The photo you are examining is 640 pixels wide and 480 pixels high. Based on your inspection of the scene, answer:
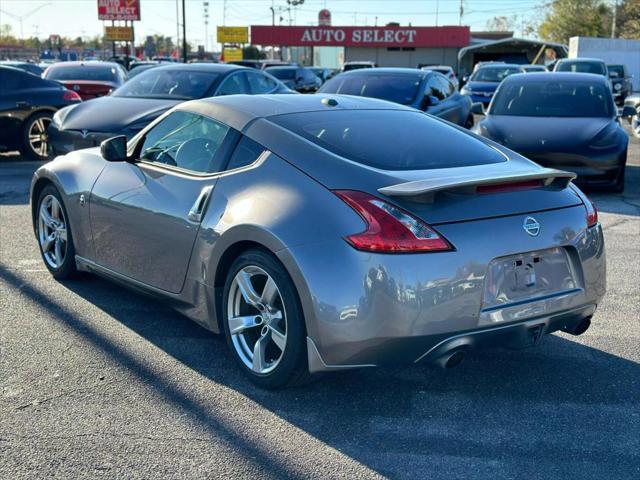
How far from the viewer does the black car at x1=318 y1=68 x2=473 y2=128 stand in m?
11.9

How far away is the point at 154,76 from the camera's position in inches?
441

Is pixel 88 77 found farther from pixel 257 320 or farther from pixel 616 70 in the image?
pixel 616 70

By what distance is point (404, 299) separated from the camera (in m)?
3.43

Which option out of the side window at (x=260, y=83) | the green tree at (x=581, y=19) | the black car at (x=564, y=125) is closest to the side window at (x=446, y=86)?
the black car at (x=564, y=125)

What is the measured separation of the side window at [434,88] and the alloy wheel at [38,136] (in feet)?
20.4

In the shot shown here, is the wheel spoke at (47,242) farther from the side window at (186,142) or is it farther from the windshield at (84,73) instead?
the windshield at (84,73)

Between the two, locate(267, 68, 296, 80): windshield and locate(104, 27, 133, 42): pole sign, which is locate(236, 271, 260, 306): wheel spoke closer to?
locate(267, 68, 296, 80): windshield

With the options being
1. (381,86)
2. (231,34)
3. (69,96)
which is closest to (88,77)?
(69,96)

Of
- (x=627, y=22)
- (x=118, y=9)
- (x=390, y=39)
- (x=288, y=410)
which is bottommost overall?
(x=288, y=410)

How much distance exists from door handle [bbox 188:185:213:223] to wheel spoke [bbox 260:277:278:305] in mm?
612

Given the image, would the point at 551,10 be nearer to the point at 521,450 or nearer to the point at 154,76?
the point at 154,76

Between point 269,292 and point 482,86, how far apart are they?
21675mm

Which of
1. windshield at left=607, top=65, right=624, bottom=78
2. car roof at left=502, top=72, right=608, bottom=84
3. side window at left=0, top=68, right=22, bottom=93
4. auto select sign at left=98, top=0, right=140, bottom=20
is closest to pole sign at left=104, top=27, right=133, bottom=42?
auto select sign at left=98, top=0, right=140, bottom=20

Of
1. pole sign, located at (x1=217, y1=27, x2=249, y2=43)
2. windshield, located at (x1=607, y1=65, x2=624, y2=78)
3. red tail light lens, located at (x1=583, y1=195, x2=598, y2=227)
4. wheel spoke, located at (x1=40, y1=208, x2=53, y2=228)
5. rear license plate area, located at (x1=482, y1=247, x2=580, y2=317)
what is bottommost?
wheel spoke, located at (x1=40, y1=208, x2=53, y2=228)
